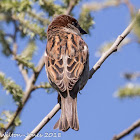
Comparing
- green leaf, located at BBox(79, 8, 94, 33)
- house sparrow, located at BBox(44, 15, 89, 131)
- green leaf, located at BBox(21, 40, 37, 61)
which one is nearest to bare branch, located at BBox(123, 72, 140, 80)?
house sparrow, located at BBox(44, 15, 89, 131)

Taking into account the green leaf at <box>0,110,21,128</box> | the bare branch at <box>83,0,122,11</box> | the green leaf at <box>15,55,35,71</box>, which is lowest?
the green leaf at <box>0,110,21,128</box>

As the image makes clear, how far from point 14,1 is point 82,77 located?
4.58ft

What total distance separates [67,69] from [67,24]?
55.5 inches

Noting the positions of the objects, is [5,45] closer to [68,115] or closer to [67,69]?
[67,69]

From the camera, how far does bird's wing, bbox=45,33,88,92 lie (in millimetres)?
3734

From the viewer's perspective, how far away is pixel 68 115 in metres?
3.50

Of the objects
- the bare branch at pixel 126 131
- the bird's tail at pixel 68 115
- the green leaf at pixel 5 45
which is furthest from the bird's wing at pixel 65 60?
the bare branch at pixel 126 131

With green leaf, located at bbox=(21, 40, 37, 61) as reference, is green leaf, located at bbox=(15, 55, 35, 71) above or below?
above

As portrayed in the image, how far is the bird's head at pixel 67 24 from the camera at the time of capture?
4808 millimetres

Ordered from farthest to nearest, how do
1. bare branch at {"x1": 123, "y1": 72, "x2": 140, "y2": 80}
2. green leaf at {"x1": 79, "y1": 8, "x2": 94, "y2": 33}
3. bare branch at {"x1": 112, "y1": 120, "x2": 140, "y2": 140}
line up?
green leaf at {"x1": 79, "y1": 8, "x2": 94, "y2": 33} < bare branch at {"x1": 123, "y1": 72, "x2": 140, "y2": 80} < bare branch at {"x1": 112, "y1": 120, "x2": 140, "y2": 140}

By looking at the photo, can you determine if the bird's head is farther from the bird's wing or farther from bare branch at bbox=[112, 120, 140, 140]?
bare branch at bbox=[112, 120, 140, 140]

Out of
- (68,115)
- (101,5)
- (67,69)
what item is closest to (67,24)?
(101,5)

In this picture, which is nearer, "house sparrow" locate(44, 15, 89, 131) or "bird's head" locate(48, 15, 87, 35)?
"house sparrow" locate(44, 15, 89, 131)

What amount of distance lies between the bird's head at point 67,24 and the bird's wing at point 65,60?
1.22ft
